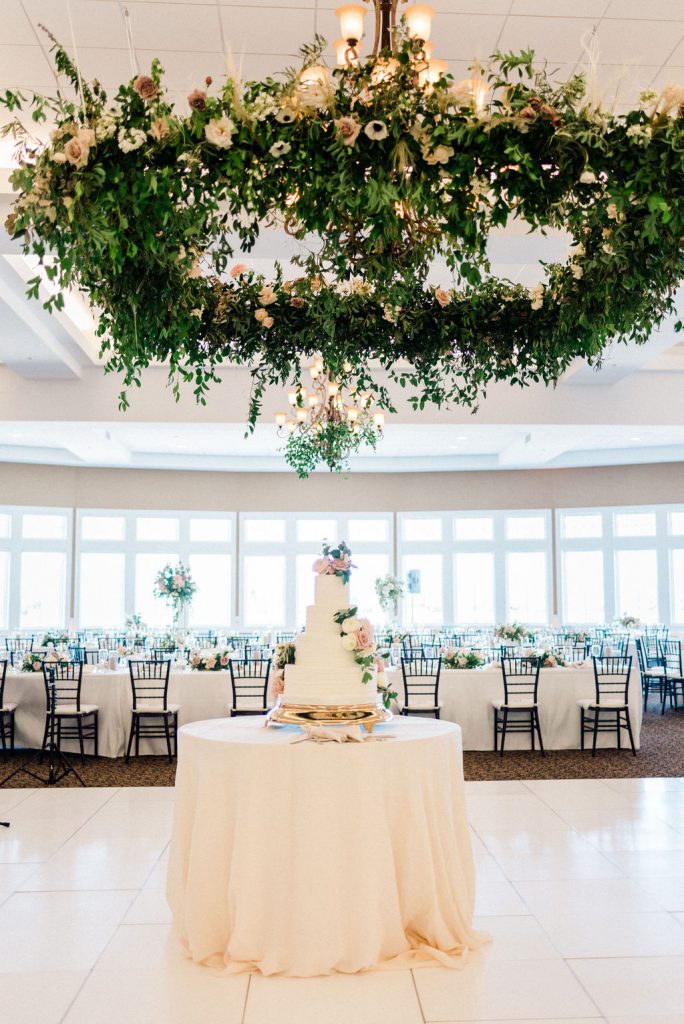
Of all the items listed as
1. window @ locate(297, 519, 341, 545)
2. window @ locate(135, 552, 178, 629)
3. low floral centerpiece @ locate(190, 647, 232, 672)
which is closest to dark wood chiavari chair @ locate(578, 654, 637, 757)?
low floral centerpiece @ locate(190, 647, 232, 672)

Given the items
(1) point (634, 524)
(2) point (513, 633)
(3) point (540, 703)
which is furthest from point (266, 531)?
(3) point (540, 703)

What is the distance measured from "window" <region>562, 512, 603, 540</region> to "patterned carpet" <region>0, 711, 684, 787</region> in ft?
27.6

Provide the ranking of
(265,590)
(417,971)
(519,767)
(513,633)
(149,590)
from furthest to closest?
(265,590), (149,590), (513,633), (519,767), (417,971)

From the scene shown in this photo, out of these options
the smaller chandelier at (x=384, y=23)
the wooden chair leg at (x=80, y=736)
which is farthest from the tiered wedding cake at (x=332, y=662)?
the wooden chair leg at (x=80, y=736)

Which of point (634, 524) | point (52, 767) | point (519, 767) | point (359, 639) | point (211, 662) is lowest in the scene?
point (519, 767)

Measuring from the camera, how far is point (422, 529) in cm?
1980

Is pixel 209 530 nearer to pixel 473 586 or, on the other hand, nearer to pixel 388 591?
pixel 388 591

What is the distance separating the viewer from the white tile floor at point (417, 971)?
390 centimetres

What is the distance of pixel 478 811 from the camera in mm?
7410

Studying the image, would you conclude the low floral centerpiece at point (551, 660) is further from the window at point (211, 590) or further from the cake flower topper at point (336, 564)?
the window at point (211, 590)

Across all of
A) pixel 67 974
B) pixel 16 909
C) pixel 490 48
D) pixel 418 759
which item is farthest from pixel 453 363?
pixel 16 909

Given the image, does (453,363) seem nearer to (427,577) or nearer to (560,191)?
(560,191)

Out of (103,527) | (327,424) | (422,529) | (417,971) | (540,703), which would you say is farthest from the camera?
(422,529)

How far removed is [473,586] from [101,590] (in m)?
7.98
